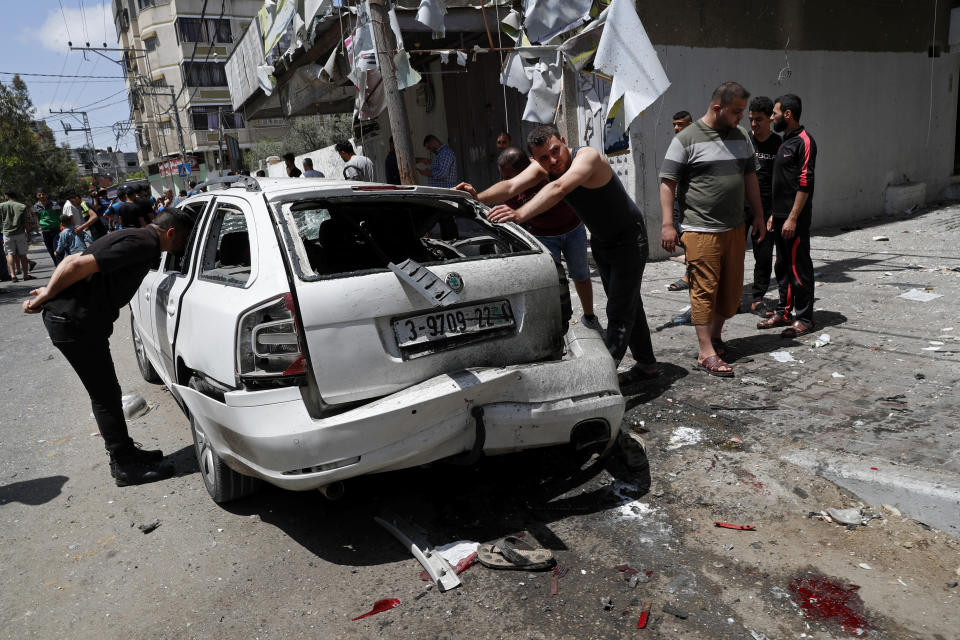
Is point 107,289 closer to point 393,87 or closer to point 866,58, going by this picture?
point 393,87

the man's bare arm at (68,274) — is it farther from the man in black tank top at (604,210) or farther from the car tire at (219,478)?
the man in black tank top at (604,210)

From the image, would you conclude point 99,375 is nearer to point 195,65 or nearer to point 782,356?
point 782,356

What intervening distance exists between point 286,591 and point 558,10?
7.23 metres

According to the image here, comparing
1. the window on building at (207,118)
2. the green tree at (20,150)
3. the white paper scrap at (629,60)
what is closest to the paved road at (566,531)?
the white paper scrap at (629,60)

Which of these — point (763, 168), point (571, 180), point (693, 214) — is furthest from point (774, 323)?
point (571, 180)

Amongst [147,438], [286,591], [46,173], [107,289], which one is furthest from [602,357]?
[46,173]

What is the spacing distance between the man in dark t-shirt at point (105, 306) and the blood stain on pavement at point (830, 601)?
3499 millimetres

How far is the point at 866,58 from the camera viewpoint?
11070 millimetres

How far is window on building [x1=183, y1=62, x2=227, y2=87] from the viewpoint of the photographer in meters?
49.9

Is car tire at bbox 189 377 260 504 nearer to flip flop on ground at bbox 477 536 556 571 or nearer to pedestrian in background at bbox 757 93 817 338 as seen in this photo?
flip flop on ground at bbox 477 536 556 571

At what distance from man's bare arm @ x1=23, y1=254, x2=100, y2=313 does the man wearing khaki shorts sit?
362 cm

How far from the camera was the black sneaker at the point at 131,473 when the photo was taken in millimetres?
3840

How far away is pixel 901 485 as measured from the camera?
289 centimetres

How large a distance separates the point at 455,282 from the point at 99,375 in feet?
7.97
